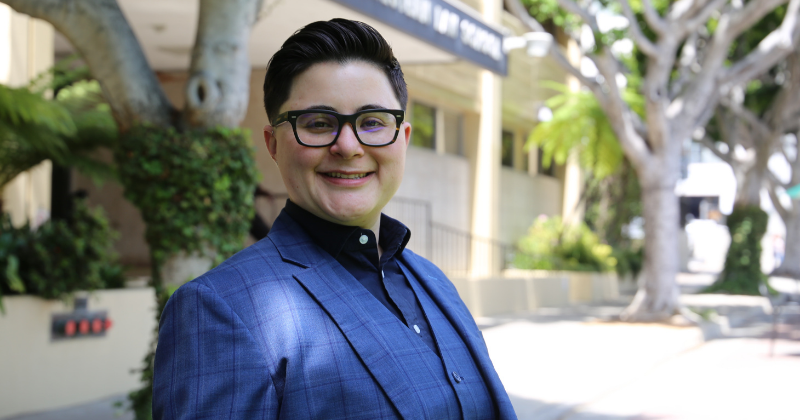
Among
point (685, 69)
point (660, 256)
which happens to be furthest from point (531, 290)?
point (685, 69)

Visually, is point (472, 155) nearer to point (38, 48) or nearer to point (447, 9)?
point (447, 9)

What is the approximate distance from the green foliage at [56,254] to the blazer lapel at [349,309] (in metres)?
5.83

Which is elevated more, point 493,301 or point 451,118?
point 451,118

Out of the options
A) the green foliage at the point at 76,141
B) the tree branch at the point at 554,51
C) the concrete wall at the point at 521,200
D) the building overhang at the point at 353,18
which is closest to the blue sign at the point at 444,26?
the building overhang at the point at 353,18

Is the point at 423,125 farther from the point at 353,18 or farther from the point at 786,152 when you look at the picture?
the point at 786,152

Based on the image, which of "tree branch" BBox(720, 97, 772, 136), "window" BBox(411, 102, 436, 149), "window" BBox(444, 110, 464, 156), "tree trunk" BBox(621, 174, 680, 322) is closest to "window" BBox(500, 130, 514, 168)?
"window" BBox(444, 110, 464, 156)

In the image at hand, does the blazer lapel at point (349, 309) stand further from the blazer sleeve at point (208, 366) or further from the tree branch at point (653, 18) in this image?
the tree branch at point (653, 18)

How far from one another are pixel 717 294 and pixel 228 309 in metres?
21.4

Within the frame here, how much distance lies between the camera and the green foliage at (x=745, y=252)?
20.4m

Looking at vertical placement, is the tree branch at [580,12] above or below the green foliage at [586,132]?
above

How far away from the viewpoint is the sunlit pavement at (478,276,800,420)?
7367 millimetres

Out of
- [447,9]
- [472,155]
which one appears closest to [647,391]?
[447,9]

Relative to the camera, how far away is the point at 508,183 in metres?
21.2

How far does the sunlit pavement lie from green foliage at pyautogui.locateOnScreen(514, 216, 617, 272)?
496cm
